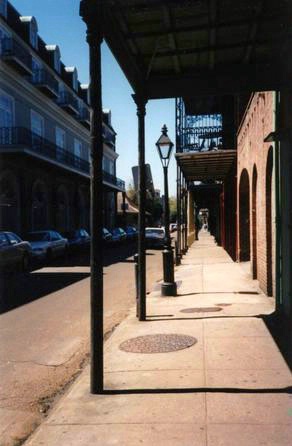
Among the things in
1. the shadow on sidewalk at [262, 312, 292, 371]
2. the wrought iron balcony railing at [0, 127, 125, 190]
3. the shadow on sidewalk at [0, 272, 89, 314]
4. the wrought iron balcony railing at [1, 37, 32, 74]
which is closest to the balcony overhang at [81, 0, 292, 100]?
the shadow on sidewalk at [262, 312, 292, 371]

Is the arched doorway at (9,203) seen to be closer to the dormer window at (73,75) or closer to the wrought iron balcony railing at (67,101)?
the wrought iron balcony railing at (67,101)

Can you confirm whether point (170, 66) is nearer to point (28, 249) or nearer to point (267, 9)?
point (267, 9)

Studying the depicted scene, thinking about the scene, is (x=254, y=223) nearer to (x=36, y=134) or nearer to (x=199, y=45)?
(x=199, y=45)

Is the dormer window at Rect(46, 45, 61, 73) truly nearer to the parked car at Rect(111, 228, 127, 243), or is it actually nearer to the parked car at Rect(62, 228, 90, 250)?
the parked car at Rect(111, 228, 127, 243)

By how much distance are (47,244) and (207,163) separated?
26.7ft

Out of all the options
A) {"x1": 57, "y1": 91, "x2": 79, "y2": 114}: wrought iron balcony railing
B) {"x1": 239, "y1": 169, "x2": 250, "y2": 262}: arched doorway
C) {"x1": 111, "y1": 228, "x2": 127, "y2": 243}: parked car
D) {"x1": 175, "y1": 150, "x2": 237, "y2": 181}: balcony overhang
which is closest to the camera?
{"x1": 175, "y1": 150, "x2": 237, "y2": 181}: balcony overhang

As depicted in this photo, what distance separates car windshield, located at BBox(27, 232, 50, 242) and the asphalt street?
760 centimetres

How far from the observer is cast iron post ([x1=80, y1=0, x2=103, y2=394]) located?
5223 millimetres

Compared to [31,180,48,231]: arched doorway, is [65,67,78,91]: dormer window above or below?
above

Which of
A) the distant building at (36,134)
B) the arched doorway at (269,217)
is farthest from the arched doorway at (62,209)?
the arched doorway at (269,217)

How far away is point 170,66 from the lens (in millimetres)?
8867

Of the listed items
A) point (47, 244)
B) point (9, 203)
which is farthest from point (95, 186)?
point (9, 203)

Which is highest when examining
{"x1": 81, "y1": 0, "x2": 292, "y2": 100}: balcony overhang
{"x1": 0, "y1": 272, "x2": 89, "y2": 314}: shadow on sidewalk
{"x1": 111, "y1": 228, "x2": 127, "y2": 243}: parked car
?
{"x1": 81, "y1": 0, "x2": 292, "y2": 100}: balcony overhang

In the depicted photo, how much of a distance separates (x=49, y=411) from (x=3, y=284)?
10.8 meters
